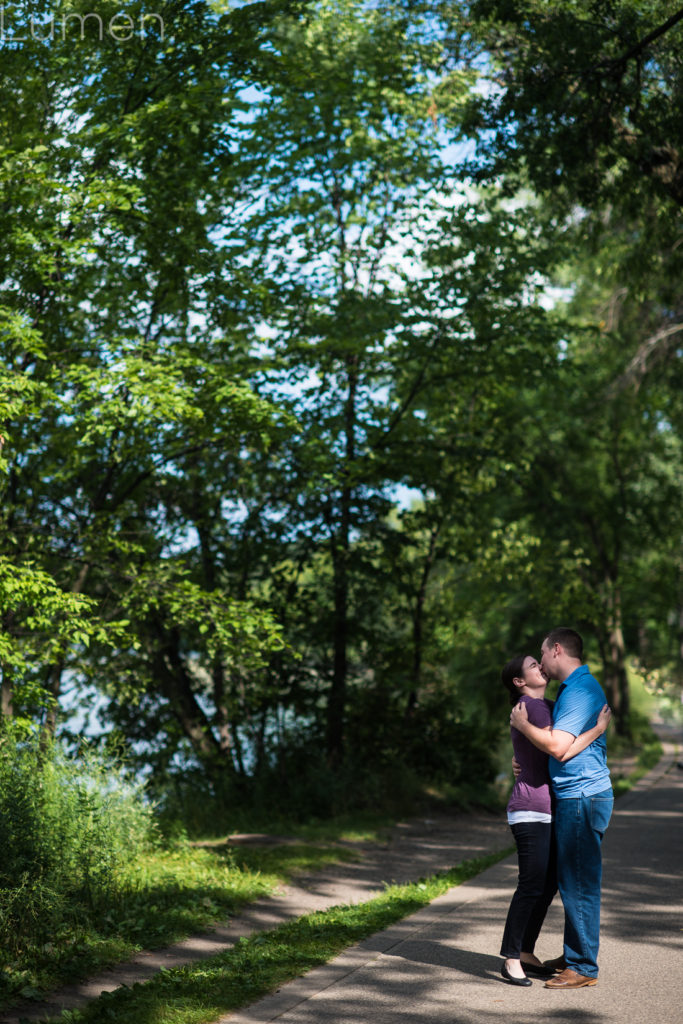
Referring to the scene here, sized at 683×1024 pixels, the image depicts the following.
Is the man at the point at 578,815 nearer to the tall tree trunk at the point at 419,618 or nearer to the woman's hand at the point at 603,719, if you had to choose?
the woman's hand at the point at 603,719

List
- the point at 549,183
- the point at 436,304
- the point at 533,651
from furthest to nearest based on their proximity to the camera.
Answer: the point at 533,651 → the point at 436,304 → the point at 549,183

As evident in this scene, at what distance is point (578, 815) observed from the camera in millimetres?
5137

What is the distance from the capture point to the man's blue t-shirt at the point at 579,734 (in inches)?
203

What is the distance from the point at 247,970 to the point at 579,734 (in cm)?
228

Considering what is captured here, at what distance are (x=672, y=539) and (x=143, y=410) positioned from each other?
20.8m

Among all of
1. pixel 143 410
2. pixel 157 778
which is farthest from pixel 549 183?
pixel 157 778

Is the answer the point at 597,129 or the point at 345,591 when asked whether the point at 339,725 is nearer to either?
the point at 345,591

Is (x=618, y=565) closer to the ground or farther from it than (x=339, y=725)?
farther from it

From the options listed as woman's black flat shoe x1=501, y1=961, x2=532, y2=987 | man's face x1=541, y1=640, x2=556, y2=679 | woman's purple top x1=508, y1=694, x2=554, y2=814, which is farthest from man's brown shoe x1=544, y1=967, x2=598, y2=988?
man's face x1=541, y1=640, x2=556, y2=679

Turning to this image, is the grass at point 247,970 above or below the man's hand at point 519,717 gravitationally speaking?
below

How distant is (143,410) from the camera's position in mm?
8891

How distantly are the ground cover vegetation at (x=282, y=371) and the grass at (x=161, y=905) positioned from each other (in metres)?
0.22

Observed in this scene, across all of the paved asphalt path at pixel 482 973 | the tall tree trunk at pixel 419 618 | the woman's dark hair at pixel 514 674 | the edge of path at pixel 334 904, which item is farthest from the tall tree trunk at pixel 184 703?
the woman's dark hair at pixel 514 674

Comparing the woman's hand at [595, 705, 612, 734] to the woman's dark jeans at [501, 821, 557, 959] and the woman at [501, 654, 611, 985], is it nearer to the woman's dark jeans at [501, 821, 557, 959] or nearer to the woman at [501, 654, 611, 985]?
the woman at [501, 654, 611, 985]
